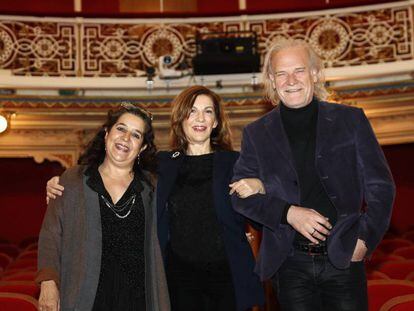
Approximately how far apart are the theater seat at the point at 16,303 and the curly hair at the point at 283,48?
1552 mm

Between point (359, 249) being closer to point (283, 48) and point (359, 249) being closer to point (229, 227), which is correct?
point (229, 227)

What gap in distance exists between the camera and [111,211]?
247 cm

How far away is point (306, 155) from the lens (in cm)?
214

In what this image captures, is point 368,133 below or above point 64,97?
below

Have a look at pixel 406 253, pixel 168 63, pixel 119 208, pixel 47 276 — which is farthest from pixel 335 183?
pixel 168 63

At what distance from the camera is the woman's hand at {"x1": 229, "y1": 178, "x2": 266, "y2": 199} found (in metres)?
2.09

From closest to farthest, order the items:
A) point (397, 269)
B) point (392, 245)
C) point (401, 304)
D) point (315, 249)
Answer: point (315, 249)
point (401, 304)
point (397, 269)
point (392, 245)

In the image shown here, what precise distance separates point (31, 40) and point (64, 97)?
873 millimetres

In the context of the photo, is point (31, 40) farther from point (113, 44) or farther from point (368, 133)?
point (368, 133)

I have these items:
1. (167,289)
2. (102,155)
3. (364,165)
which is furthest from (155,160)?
(364,165)

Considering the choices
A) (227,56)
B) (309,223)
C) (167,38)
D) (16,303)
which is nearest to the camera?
(309,223)

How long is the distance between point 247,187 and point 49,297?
0.93 metres

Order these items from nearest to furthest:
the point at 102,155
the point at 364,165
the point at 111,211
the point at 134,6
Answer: the point at 364,165 < the point at 111,211 < the point at 102,155 < the point at 134,6

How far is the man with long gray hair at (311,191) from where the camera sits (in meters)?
2.01
